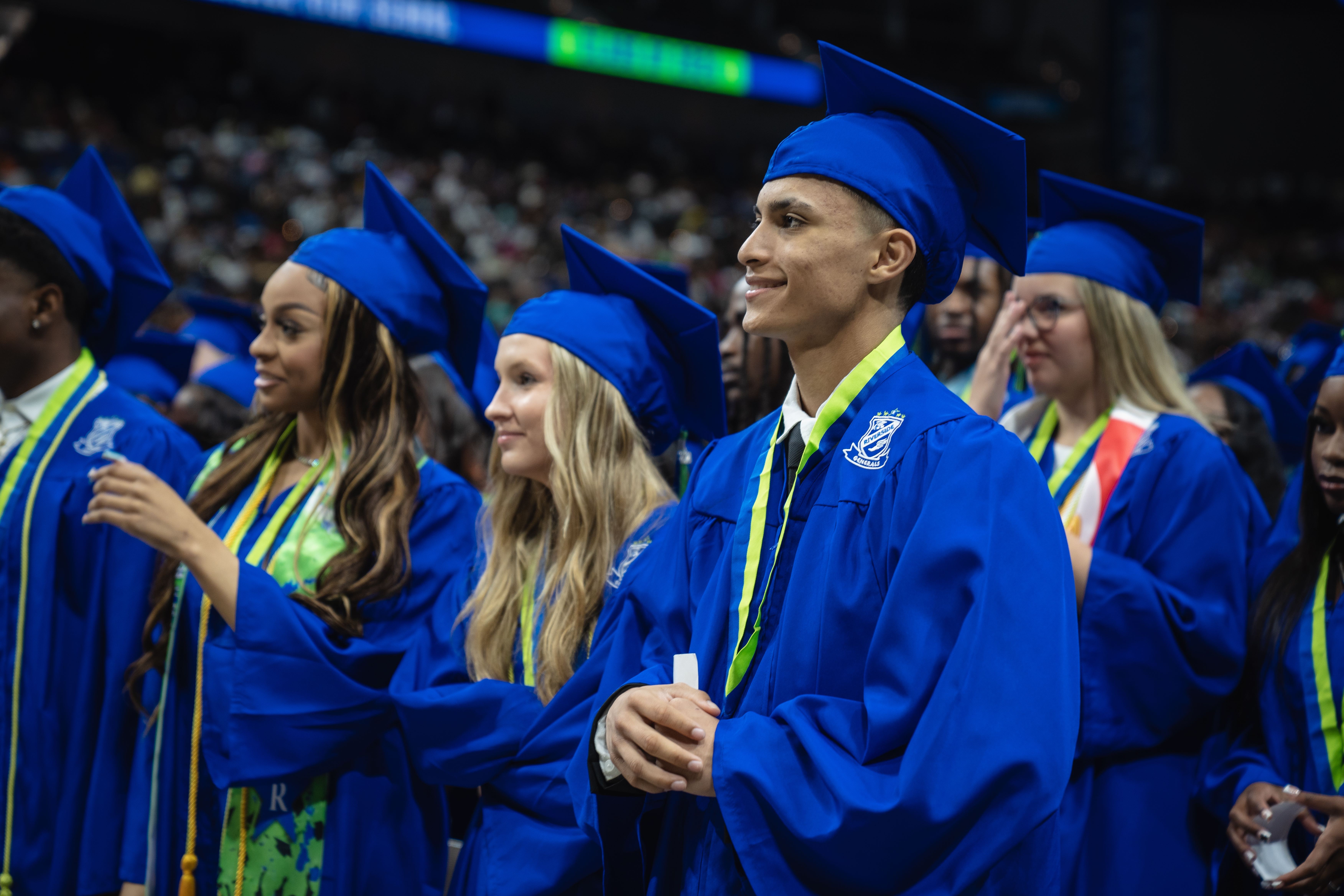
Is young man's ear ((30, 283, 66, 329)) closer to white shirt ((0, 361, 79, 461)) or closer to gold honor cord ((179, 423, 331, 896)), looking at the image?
white shirt ((0, 361, 79, 461))

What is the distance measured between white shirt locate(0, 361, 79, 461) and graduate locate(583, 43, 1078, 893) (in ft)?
6.19

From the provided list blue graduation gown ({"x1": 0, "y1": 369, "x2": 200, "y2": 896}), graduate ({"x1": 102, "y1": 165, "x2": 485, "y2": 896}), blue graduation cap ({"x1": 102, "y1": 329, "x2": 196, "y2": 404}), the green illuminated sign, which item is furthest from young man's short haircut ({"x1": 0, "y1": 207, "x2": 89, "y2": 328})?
the green illuminated sign

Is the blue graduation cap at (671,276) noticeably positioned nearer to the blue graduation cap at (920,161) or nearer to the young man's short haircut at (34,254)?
the blue graduation cap at (920,161)

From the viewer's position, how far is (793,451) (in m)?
1.75

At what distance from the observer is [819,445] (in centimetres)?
168

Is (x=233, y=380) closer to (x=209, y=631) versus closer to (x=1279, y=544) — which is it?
(x=209, y=631)

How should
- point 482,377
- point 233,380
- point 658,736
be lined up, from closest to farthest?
point 658,736, point 482,377, point 233,380

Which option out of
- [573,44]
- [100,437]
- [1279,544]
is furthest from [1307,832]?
[573,44]

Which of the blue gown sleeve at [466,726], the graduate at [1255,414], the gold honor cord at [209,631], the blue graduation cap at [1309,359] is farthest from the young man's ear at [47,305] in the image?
the blue graduation cap at [1309,359]

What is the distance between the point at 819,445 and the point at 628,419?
3.27 feet

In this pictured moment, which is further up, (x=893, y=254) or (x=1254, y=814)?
(x=893, y=254)

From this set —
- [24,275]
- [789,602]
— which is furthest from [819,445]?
[24,275]

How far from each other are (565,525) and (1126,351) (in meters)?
1.47

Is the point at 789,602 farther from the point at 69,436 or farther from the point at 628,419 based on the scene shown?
the point at 69,436
